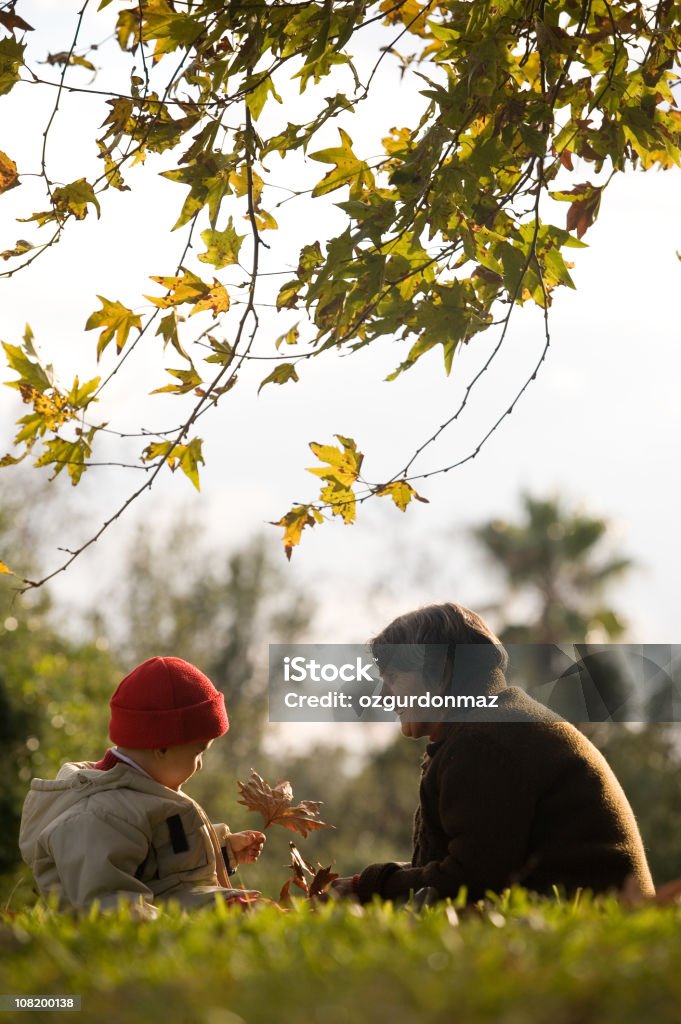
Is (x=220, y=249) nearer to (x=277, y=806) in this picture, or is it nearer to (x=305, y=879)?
(x=277, y=806)

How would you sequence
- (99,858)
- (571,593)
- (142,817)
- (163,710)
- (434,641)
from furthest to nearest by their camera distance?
(571,593)
(434,641)
(163,710)
(142,817)
(99,858)

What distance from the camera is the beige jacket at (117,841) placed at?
118 inches

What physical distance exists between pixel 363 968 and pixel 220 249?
243 centimetres

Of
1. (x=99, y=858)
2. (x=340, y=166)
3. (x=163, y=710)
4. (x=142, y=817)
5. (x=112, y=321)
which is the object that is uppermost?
(x=340, y=166)

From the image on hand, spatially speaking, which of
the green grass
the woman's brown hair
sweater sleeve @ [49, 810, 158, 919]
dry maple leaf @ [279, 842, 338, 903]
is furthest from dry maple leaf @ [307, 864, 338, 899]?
the green grass

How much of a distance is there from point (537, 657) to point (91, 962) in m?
23.6

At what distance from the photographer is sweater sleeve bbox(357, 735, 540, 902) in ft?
10.8

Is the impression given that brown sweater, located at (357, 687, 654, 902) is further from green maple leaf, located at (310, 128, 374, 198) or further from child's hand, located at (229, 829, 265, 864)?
green maple leaf, located at (310, 128, 374, 198)

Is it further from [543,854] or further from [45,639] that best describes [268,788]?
[45,639]

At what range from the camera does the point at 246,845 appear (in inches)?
145

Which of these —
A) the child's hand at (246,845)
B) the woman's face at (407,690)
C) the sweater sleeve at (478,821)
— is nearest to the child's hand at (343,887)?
the sweater sleeve at (478,821)

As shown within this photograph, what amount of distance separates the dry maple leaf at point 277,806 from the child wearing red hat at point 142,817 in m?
0.11
